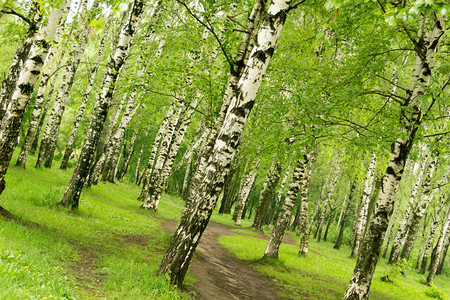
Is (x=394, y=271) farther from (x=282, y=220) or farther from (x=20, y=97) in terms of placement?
(x=20, y=97)

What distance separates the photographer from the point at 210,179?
6031 millimetres

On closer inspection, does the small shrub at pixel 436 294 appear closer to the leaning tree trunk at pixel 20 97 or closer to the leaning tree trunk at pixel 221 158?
the leaning tree trunk at pixel 221 158

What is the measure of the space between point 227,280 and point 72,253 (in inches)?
171

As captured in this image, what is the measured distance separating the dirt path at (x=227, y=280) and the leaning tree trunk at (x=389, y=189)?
2.30m

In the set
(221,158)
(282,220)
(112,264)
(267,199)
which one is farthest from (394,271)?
(112,264)

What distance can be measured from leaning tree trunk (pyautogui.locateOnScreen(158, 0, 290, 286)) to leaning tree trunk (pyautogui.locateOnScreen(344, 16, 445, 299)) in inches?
185

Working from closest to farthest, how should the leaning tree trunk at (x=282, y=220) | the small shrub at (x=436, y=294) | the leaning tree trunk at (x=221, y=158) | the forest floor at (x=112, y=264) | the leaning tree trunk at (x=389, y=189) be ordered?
the forest floor at (x=112, y=264), the leaning tree trunk at (x=221, y=158), the leaning tree trunk at (x=389, y=189), the leaning tree trunk at (x=282, y=220), the small shrub at (x=436, y=294)

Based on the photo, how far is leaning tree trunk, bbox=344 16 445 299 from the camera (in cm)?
843

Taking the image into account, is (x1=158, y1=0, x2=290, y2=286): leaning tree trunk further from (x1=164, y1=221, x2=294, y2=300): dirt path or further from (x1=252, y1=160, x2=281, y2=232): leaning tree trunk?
(x1=252, y1=160, x2=281, y2=232): leaning tree trunk

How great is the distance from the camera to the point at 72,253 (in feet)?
21.9

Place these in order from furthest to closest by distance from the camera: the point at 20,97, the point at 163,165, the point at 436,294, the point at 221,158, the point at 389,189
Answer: the point at 163,165, the point at 436,294, the point at 389,189, the point at 20,97, the point at 221,158

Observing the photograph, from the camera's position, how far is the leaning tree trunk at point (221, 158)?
5.94 metres

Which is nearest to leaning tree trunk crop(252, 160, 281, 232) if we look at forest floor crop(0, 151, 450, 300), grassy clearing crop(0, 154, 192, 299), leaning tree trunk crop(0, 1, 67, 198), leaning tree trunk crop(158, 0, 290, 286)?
forest floor crop(0, 151, 450, 300)

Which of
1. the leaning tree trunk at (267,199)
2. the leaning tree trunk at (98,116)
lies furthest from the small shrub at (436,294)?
the leaning tree trunk at (98,116)
